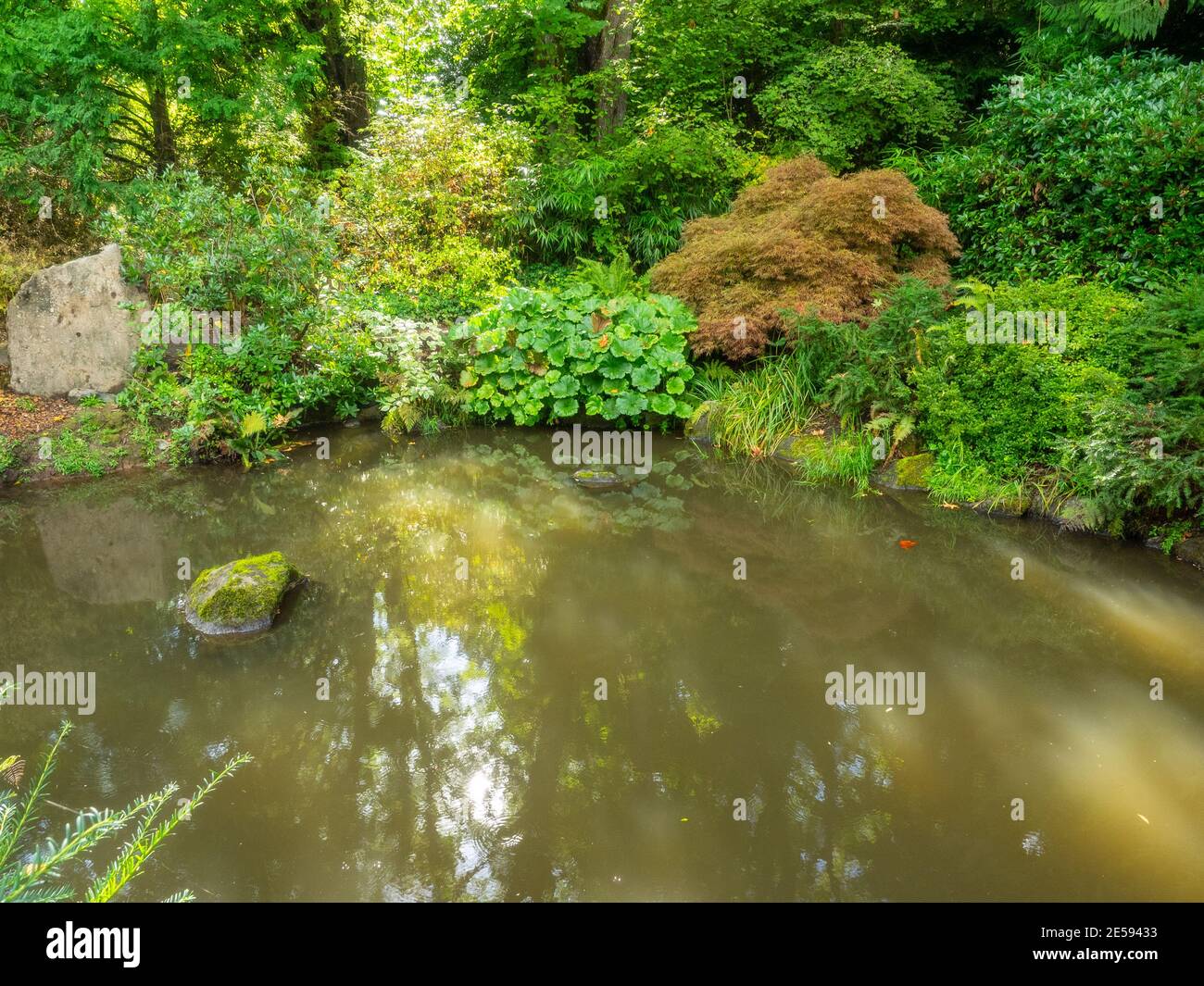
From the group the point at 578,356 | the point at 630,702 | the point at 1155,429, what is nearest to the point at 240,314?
the point at 578,356

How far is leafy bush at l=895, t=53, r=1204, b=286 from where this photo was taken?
7.05 meters

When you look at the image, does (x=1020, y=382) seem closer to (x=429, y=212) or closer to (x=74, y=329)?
(x=429, y=212)

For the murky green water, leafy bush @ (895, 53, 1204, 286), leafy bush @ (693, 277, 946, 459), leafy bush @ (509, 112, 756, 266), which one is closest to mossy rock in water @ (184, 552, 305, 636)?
the murky green water

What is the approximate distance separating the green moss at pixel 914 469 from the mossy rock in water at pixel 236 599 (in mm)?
5169

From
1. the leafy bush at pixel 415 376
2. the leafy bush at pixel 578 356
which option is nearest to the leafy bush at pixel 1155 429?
the leafy bush at pixel 578 356

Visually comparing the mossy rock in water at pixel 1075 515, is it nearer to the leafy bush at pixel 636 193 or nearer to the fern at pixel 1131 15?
the fern at pixel 1131 15

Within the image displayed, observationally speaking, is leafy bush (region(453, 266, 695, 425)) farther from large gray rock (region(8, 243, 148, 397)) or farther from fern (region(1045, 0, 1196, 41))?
fern (region(1045, 0, 1196, 41))

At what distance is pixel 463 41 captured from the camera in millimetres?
14883

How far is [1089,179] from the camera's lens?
298 inches

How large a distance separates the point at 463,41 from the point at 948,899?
15875mm
